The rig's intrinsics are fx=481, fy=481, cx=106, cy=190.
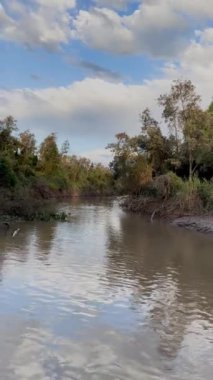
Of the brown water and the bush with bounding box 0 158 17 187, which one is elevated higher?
the bush with bounding box 0 158 17 187

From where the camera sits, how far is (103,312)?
9.12 meters

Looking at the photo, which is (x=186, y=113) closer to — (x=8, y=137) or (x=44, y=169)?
(x=8, y=137)

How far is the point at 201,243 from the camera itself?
69.0 feet

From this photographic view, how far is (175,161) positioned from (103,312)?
2868cm

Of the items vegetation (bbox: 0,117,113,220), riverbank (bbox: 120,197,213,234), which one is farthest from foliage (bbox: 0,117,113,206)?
riverbank (bbox: 120,197,213,234)

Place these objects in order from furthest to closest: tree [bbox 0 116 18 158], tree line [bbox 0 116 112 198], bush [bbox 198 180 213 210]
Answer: tree [bbox 0 116 18 158] → tree line [bbox 0 116 112 198] → bush [bbox 198 180 213 210]

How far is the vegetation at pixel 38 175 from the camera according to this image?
2630cm

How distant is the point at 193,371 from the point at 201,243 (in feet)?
48.8

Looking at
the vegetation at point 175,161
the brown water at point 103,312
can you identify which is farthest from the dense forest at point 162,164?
the brown water at point 103,312

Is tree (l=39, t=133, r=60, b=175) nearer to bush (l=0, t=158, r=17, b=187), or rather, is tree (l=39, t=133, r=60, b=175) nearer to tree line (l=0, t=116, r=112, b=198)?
tree line (l=0, t=116, r=112, b=198)

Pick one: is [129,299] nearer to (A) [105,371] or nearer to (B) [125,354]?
(B) [125,354]

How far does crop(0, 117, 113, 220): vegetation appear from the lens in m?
26.3

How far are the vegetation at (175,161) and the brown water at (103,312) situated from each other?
1436 centimetres

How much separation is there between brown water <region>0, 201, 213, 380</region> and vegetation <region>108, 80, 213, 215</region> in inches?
565
